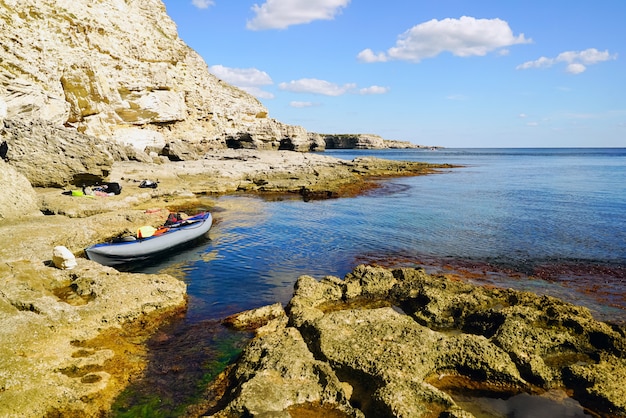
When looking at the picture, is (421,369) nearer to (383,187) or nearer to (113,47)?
(383,187)

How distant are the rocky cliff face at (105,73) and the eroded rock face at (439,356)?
24531 mm

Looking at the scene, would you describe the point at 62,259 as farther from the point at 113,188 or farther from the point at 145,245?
the point at 113,188

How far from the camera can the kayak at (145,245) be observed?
43.4ft

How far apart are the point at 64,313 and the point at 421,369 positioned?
777cm

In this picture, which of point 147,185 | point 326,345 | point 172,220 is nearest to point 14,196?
point 172,220

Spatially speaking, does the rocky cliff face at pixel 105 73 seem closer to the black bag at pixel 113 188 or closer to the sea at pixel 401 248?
the black bag at pixel 113 188

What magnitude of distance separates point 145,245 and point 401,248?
423 inches

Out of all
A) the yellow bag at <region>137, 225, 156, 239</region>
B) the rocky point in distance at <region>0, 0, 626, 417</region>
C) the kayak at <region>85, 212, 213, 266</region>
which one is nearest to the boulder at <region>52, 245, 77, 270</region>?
the rocky point in distance at <region>0, 0, 626, 417</region>

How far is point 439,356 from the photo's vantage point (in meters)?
7.02

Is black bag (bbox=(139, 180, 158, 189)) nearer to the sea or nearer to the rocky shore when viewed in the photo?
the sea

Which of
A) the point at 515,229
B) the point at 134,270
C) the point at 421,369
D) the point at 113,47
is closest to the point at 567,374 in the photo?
the point at 421,369

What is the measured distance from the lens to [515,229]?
20578 millimetres

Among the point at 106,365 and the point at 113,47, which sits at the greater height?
the point at 113,47

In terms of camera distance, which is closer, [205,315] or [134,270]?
[205,315]
